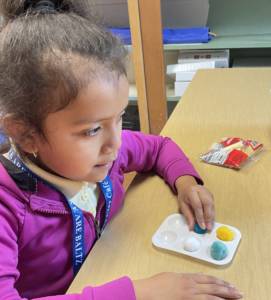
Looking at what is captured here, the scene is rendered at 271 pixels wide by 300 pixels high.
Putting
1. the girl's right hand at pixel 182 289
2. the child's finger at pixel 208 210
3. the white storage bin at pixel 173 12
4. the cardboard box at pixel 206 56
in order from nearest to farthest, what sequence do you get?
1. the girl's right hand at pixel 182 289
2. the child's finger at pixel 208 210
3. the cardboard box at pixel 206 56
4. the white storage bin at pixel 173 12

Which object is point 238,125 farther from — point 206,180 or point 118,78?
point 118,78

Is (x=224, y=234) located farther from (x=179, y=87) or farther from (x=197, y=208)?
(x=179, y=87)

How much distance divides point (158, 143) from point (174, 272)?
36 cm

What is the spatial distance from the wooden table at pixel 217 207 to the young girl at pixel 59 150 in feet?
0.12

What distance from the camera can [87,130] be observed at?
21.3 inches

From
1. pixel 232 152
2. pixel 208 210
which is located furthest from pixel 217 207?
pixel 232 152

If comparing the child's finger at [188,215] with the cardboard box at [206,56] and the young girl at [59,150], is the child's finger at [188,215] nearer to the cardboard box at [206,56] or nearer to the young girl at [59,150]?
the young girl at [59,150]

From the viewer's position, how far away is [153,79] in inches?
73.0

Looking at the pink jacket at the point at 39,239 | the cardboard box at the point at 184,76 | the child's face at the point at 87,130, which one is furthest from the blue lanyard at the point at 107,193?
the cardboard box at the point at 184,76

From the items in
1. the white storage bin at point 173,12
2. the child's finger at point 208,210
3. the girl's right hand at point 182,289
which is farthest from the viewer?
the white storage bin at point 173,12

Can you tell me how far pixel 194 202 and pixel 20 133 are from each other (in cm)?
30

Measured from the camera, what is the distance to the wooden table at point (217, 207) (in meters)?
0.54

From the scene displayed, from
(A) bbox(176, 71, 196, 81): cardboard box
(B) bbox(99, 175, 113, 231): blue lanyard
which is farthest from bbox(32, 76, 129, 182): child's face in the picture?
(A) bbox(176, 71, 196, 81): cardboard box

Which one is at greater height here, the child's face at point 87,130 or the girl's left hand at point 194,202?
the child's face at point 87,130
